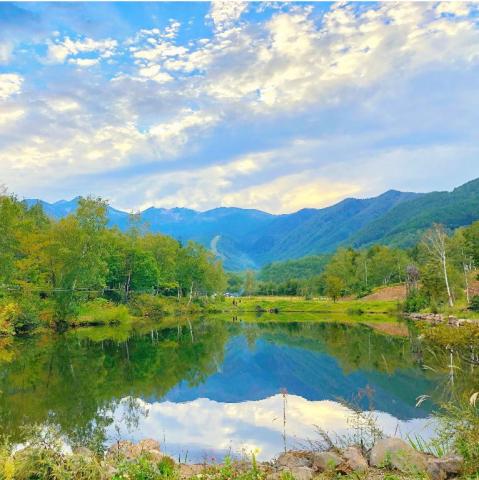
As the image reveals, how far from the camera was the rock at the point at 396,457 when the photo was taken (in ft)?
34.4

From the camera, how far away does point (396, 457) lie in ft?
36.6

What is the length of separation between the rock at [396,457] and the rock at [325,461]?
32.8 inches

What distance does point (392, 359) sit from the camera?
3303 cm

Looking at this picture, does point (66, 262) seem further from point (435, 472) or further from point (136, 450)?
point (435, 472)

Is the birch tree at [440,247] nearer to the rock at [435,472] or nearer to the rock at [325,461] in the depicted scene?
the rock at [325,461]

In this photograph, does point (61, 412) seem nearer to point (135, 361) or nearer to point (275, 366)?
point (135, 361)

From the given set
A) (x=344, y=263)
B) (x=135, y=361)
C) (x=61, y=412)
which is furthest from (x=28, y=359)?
(x=344, y=263)

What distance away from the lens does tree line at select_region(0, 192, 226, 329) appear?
177 feet

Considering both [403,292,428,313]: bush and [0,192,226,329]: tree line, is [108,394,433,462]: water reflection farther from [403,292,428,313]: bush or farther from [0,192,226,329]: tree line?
[403,292,428,313]: bush

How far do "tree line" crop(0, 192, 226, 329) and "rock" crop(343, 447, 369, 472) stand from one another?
40133mm

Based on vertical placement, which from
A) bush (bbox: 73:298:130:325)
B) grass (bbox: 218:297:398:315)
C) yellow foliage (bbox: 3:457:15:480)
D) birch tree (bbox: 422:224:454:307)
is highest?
birch tree (bbox: 422:224:454:307)

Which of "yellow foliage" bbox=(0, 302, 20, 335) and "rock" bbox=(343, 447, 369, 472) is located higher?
"yellow foliage" bbox=(0, 302, 20, 335)

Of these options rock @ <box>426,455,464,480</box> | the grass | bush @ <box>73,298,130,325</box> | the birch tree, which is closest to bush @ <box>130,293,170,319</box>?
bush @ <box>73,298,130,325</box>

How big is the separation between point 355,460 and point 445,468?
6.89ft
